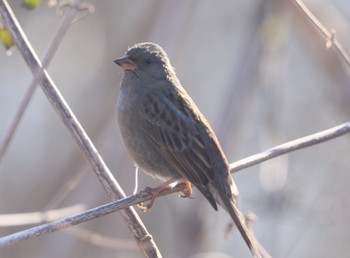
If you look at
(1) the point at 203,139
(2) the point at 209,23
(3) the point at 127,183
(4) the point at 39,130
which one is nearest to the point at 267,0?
(1) the point at 203,139

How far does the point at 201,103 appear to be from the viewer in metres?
7.39

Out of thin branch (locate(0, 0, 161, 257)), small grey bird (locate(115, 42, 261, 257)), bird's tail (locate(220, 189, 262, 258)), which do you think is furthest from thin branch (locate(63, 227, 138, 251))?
thin branch (locate(0, 0, 161, 257))

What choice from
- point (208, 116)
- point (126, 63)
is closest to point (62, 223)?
point (126, 63)

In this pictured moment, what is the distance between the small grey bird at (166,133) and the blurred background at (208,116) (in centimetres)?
39

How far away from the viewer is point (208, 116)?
7.48 meters

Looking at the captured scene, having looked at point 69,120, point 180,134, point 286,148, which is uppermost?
point 69,120

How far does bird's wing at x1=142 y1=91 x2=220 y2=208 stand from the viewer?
435 cm

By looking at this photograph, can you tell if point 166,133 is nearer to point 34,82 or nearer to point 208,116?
point 34,82

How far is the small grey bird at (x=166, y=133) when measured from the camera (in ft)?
14.2

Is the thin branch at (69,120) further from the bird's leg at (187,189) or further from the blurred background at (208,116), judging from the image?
the bird's leg at (187,189)

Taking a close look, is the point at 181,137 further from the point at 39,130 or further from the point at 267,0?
the point at 39,130

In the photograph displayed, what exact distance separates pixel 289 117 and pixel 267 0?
7.57 ft

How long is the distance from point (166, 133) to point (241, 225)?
2.57ft

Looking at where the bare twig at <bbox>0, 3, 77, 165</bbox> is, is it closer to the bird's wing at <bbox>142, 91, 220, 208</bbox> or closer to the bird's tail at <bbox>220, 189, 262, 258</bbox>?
the bird's wing at <bbox>142, 91, 220, 208</bbox>
